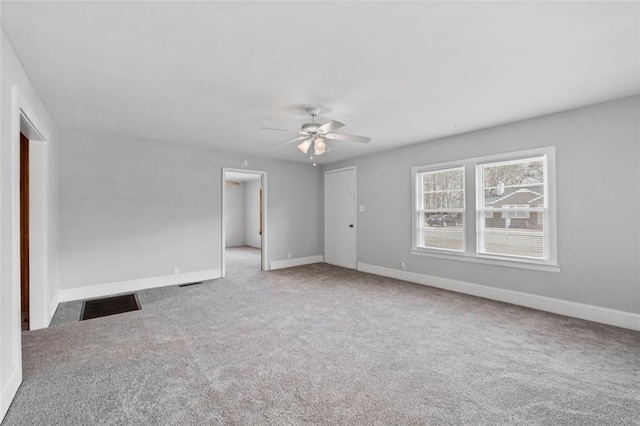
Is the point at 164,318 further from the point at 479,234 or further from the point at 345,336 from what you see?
the point at 479,234

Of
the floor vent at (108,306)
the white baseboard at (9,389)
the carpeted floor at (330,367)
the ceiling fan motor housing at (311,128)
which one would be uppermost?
the ceiling fan motor housing at (311,128)

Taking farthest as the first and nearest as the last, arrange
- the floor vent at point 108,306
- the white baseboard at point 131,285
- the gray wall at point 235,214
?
the gray wall at point 235,214, the white baseboard at point 131,285, the floor vent at point 108,306

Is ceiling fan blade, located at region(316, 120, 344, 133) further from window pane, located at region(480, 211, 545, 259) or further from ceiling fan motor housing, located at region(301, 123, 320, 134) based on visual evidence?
window pane, located at region(480, 211, 545, 259)

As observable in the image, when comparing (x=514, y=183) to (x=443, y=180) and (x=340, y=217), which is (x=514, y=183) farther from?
(x=340, y=217)

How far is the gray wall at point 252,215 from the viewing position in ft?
33.4

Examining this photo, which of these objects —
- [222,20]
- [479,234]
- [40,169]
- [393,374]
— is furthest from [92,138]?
[479,234]

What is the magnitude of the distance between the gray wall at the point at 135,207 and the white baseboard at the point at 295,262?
1317mm

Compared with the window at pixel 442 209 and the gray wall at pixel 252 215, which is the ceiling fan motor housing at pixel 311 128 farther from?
the gray wall at pixel 252 215

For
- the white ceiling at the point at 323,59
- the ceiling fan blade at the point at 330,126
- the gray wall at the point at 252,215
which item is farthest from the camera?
the gray wall at the point at 252,215

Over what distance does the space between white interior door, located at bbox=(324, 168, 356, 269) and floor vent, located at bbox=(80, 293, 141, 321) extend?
13.2ft

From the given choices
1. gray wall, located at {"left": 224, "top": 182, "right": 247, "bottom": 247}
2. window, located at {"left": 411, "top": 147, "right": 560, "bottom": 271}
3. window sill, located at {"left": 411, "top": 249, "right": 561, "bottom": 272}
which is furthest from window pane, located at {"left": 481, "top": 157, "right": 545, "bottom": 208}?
gray wall, located at {"left": 224, "top": 182, "right": 247, "bottom": 247}

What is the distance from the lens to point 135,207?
192 inches

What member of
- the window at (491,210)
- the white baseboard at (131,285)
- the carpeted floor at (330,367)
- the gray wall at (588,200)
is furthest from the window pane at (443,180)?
the white baseboard at (131,285)

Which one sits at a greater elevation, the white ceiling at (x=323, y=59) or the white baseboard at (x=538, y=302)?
the white ceiling at (x=323, y=59)
